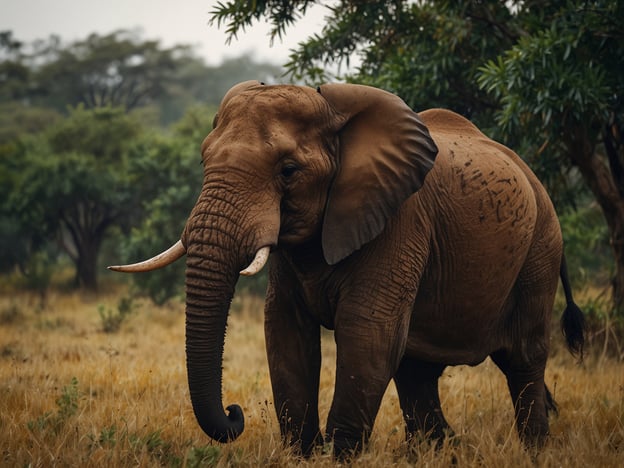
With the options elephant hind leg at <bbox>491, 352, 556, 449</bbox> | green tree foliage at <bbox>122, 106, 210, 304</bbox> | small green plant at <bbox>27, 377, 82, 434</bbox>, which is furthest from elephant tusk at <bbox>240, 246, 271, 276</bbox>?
green tree foliage at <bbox>122, 106, 210, 304</bbox>

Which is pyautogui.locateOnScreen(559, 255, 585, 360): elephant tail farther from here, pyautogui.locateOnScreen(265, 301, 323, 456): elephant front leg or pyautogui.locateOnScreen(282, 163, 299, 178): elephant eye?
pyautogui.locateOnScreen(282, 163, 299, 178): elephant eye

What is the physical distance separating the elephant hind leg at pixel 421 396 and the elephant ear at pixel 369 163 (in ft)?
5.29

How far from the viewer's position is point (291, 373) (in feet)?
14.4

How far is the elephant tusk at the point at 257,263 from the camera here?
343 cm

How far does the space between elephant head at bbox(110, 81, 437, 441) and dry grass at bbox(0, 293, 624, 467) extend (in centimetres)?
64

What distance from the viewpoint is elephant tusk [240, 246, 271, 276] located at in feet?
11.3

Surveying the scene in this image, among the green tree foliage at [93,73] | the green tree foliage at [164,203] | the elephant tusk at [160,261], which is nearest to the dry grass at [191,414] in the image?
the elephant tusk at [160,261]

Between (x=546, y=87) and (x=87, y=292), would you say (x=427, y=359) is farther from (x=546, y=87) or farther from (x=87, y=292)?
(x=87, y=292)

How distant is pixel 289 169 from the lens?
3.87m

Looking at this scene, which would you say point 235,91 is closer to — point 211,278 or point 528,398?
point 211,278

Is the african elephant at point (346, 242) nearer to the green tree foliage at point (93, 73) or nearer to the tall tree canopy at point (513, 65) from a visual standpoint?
the tall tree canopy at point (513, 65)

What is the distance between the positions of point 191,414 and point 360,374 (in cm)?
192

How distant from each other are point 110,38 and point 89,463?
119ft

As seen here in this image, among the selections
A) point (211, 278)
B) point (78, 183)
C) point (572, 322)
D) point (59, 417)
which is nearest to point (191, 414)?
point (59, 417)
